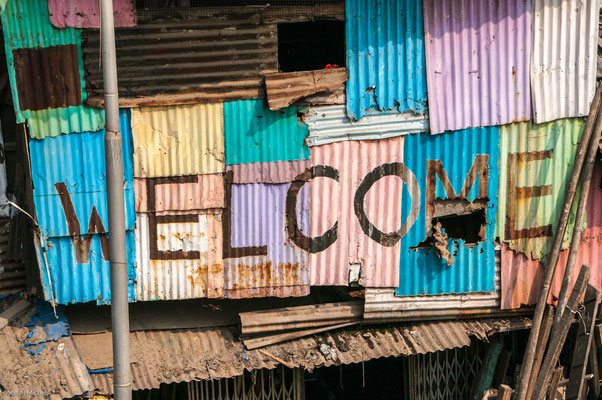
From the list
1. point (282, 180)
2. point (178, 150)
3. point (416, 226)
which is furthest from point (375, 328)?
point (178, 150)

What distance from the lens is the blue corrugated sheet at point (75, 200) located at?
7.17 meters

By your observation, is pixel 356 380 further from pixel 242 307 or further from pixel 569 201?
pixel 569 201

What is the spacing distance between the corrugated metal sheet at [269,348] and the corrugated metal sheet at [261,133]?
192cm

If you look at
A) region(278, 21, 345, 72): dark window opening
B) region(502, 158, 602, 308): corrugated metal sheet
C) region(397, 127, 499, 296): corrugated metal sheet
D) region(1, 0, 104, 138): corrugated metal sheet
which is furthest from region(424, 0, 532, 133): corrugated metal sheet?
region(1, 0, 104, 138): corrugated metal sheet

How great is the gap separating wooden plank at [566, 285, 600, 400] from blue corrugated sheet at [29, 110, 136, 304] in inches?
182

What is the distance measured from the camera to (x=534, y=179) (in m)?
8.00

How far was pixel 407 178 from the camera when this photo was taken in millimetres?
7809

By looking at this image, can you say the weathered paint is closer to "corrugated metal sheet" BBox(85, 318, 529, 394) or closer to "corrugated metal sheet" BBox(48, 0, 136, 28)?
"corrugated metal sheet" BBox(85, 318, 529, 394)

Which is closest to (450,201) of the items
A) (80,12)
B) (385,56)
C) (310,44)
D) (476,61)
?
(476,61)

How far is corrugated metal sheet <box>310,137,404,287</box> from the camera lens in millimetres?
7668

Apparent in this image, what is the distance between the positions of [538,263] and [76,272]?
4703 mm

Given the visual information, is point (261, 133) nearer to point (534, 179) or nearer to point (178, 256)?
point (178, 256)

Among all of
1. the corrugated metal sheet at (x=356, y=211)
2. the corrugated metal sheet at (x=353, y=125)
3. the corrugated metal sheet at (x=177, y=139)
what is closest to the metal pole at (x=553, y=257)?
the corrugated metal sheet at (x=356, y=211)

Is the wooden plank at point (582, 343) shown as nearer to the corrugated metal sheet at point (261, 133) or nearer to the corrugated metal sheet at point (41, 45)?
the corrugated metal sheet at point (261, 133)
